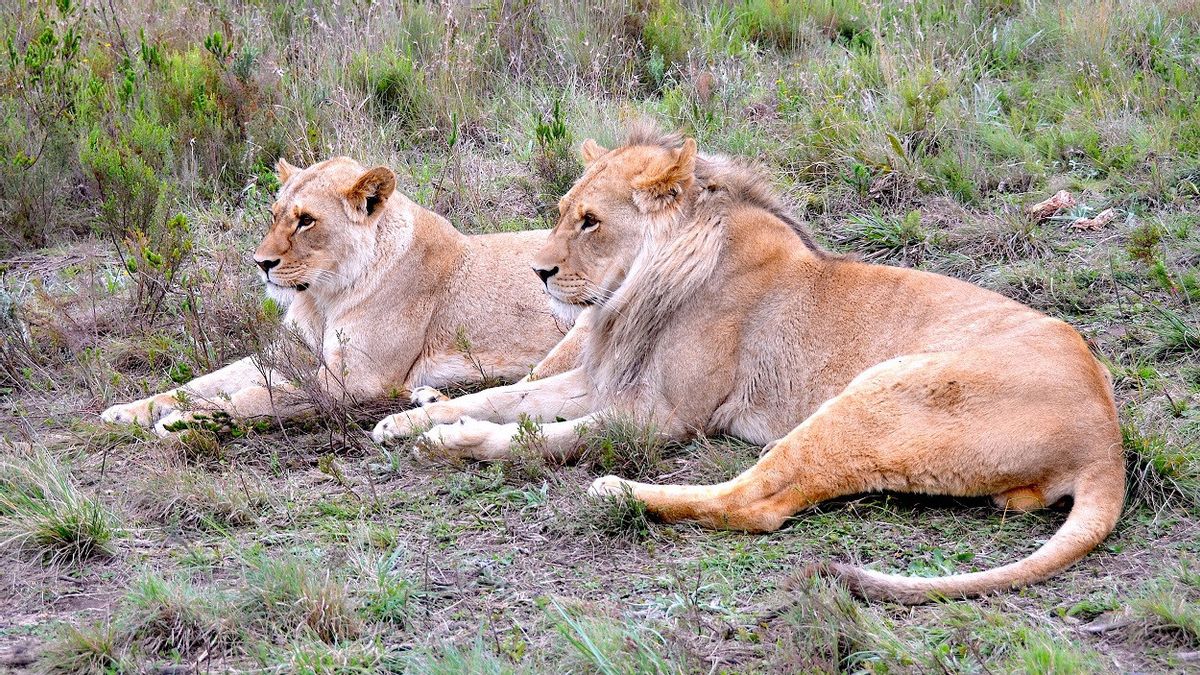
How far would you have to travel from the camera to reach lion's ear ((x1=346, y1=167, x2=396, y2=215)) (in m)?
5.41

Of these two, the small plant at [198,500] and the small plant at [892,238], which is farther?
the small plant at [892,238]

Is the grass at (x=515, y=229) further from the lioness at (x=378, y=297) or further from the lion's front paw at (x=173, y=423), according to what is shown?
the lioness at (x=378, y=297)

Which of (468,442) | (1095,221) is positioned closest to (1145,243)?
(1095,221)

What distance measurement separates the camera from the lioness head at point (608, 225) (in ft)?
15.1

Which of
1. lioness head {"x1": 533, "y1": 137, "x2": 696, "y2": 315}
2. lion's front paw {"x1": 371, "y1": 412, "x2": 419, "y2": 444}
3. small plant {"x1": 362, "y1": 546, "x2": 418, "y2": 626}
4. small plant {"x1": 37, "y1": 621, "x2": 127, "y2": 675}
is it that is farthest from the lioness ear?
small plant {"x1": 37, "y1": 621, "x2": 127, "y2": 675}

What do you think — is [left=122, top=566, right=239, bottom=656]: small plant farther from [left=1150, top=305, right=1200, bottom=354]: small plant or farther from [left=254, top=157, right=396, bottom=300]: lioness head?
[left=1150, top=305, right=1200, bottom=354]: small plant

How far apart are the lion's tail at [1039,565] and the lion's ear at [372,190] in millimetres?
2984

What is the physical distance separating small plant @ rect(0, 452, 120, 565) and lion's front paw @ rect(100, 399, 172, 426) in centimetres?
83

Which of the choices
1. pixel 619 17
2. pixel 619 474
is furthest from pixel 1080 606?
pixel 619 17

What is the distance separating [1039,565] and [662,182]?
6.61ft

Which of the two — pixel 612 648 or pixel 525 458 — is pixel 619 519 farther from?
pixel 612 648

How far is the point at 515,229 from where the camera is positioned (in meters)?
6.96

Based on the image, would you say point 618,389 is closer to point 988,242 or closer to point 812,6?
point 988,242

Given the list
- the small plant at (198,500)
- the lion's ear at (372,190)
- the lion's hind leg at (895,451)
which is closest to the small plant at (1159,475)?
the lion's hind leg at (895,451)
